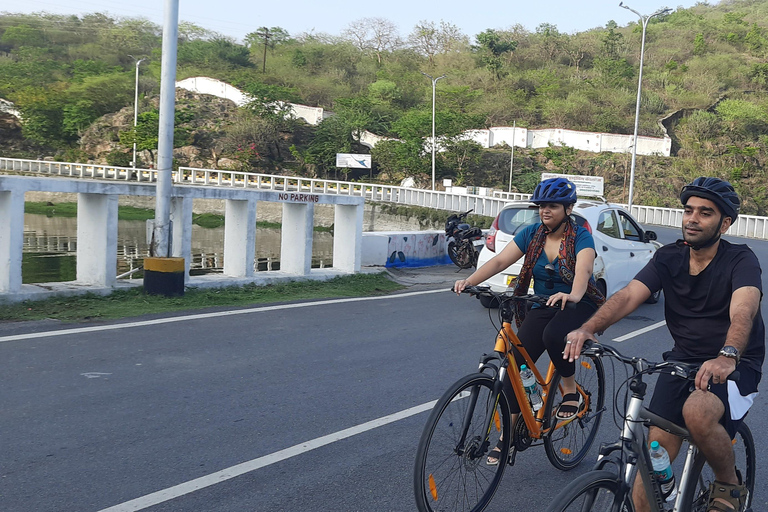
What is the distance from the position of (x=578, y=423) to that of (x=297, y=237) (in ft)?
29.0

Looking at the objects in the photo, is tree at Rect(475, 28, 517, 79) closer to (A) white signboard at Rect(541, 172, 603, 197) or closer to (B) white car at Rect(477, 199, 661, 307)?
(A) white signboard at Rect(541, 172, 603, 197)

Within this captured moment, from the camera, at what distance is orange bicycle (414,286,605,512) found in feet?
11.8

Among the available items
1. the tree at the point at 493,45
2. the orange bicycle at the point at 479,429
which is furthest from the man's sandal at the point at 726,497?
the tree at the point at 493,45

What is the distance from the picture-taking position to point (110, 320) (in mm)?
8570

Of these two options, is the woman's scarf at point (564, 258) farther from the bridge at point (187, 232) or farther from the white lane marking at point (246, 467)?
the bridge at point (187, 232)

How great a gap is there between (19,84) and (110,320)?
64111mm

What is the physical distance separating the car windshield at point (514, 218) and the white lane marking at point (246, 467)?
18.5 feet

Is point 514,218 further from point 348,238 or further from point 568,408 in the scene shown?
point 568,408

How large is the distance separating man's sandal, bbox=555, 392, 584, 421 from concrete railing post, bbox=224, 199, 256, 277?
323 inches

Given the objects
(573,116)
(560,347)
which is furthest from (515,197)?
(560,347)

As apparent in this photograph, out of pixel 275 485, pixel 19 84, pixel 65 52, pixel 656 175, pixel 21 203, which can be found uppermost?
pixel 65 52

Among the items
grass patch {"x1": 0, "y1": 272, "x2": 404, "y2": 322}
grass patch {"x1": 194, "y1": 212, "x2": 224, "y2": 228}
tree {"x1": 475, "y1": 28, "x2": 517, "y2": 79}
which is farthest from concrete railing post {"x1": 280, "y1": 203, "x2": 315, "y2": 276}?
tree {"x1": 475, "y1": 28, "x2": 517, "y2": 79}

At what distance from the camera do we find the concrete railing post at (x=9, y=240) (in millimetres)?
8859

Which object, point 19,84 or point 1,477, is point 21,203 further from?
point 19,84
